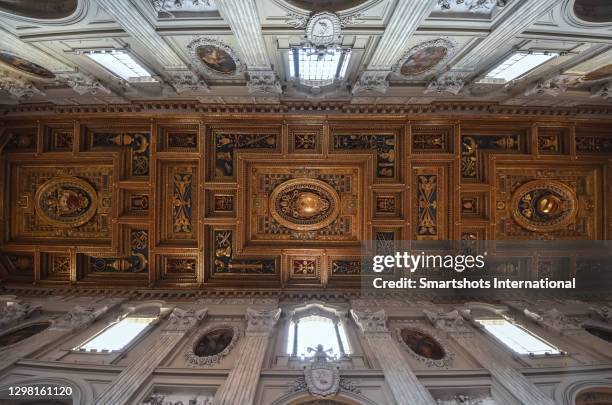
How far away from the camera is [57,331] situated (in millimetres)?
8617

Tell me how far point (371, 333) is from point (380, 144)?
7.10 metres

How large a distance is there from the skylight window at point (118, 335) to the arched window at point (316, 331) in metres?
4.45

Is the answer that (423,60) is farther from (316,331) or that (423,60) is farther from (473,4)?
(316,331)

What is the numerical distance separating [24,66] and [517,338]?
1641 cm

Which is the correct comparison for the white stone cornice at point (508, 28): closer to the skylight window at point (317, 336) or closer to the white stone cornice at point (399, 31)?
the white stone cornice at point (399, 31)

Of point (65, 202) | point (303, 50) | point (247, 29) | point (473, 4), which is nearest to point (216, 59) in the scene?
point (247, 29)

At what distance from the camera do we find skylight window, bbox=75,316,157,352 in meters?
8.23

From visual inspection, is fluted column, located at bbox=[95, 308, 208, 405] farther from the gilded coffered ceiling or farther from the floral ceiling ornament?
the floral ceiling ornament

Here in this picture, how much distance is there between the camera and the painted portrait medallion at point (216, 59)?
28.6 ft

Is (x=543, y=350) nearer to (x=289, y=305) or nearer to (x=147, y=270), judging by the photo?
(x=289, y=305)

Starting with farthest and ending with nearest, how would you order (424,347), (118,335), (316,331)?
(316,331) < (118,335) < (424,347)

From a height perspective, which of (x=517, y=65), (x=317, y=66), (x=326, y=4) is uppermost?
(x=326, y=4)

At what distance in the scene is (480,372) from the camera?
283 inches

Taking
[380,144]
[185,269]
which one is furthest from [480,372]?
[185,269]
